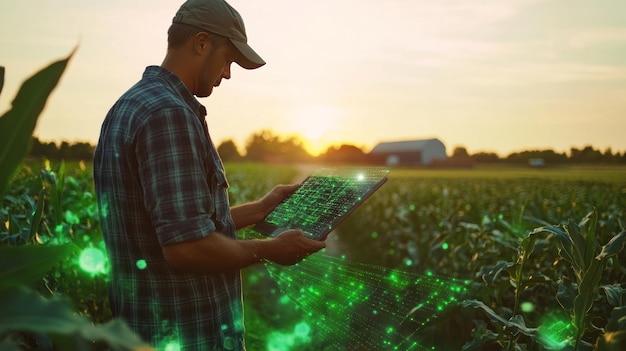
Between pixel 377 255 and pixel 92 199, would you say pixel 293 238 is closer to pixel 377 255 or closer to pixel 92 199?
pixel 92 199

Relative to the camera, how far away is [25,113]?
669 mm

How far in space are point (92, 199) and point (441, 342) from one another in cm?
345

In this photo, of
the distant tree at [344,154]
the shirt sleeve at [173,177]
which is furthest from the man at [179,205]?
the distant tree at [344,154]

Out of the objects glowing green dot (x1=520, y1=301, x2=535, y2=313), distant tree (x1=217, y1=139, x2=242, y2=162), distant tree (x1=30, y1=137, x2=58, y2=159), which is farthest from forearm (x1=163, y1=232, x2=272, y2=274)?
distant tree (x1=217, y1=139, x2=242, y2=162)

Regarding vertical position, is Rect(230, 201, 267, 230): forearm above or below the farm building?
below

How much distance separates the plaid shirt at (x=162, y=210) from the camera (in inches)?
59.8

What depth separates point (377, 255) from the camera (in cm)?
895

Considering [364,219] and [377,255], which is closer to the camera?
[377,255]

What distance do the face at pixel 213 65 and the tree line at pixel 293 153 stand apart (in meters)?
3.56

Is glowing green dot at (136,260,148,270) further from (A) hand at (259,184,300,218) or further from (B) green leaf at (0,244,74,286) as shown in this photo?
(B) green leaf at (0,244,74,286)

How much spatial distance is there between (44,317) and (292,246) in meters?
1.21

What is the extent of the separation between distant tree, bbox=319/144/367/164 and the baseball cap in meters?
71.4

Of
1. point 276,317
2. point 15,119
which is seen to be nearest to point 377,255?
point 276,317

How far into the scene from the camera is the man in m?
1.52
